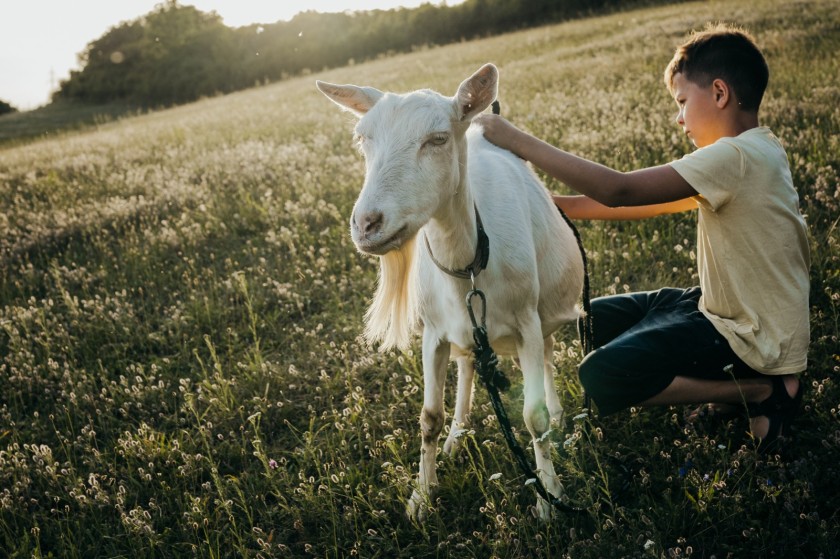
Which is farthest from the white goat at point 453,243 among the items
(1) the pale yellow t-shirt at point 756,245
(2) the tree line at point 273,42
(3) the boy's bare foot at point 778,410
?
(2) the tree line at point 273,42

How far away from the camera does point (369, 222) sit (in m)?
2.52

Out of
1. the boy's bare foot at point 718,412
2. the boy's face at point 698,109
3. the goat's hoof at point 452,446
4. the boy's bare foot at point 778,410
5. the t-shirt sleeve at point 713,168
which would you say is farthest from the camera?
the goat's hoof at point 452,446

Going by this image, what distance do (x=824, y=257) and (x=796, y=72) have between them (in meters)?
6.63

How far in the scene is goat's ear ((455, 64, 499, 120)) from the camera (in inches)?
115

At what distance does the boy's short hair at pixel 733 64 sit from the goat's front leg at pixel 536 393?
1.59 meters

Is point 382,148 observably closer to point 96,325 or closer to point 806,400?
point 806,400

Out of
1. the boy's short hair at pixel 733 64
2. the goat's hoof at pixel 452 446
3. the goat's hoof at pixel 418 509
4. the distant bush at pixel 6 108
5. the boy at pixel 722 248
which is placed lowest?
the goat's hoof at pixel 418 509

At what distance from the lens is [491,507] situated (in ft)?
10.4

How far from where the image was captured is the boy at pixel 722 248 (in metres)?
3.12

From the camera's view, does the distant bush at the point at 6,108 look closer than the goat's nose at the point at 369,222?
No

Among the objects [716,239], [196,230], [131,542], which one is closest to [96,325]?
[196,230]

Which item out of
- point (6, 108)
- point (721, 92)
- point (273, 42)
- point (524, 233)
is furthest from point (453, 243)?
point (6, 108)

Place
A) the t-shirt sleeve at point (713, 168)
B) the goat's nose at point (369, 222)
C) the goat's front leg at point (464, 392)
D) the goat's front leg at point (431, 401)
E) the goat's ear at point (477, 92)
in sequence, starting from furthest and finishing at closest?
the goat's front leg at point (464, 392) → the goat's front leg at point (431, 401) → the t-shirt sleeve at point (713, 168) → the goat's ear at point (477, 92) → the goat's nose at point (369, 222)

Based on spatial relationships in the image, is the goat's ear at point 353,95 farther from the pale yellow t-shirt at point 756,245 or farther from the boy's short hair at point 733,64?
the boy's short hair at point 733,64
